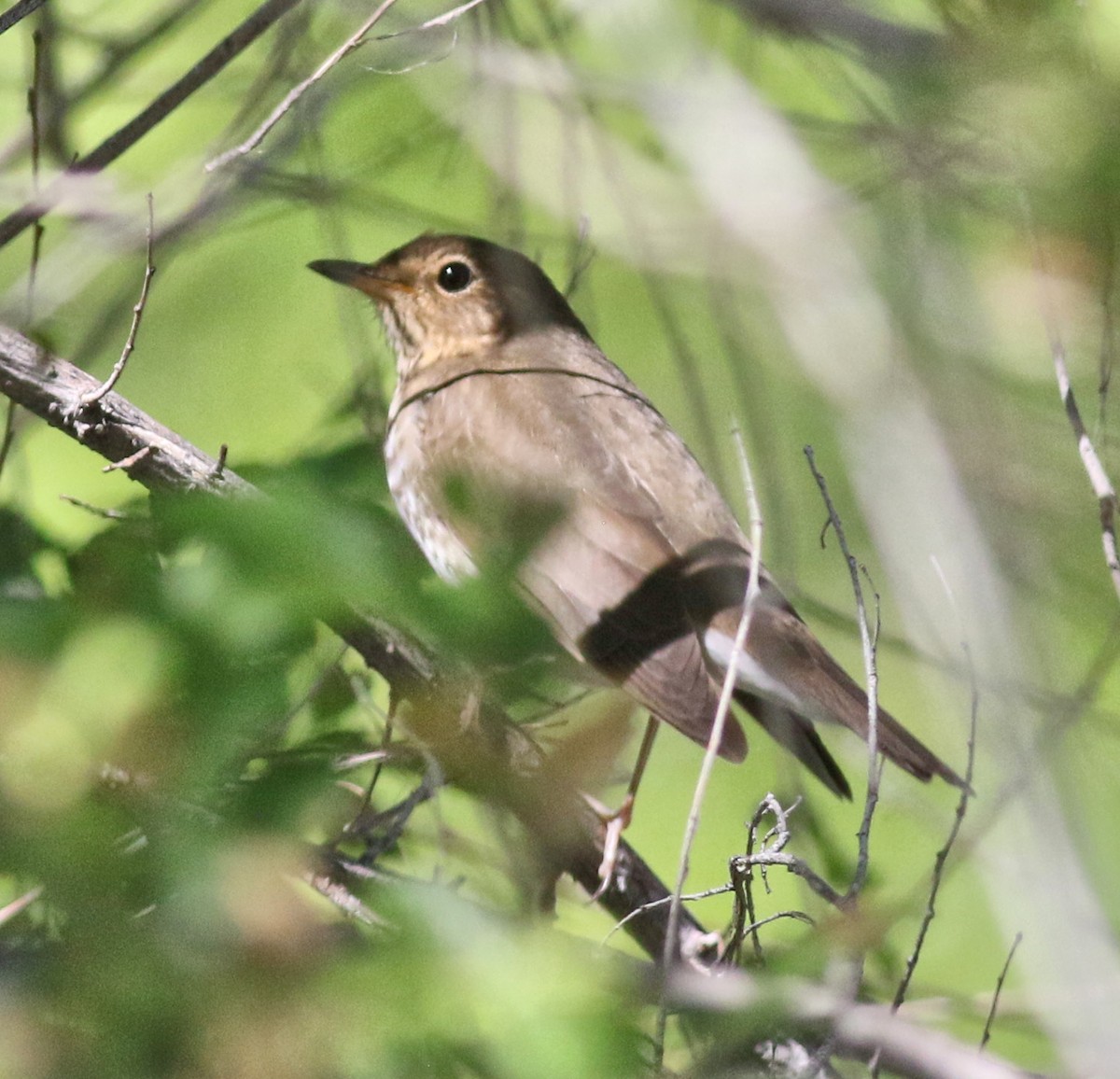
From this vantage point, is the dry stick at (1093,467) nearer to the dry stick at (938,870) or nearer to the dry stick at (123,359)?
the dry stick at (938,870)

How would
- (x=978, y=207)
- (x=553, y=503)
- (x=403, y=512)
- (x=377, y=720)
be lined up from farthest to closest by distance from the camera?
(x=978, y=207)
(x=403, y=512)
(x=377, y=720)
(x=553, y=503)

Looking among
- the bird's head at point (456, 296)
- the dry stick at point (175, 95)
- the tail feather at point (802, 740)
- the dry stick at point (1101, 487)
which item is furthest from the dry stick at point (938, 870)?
the bird's head at point (456, 296)

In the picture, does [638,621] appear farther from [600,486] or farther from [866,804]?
[866,804]

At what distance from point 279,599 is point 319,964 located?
33 cm

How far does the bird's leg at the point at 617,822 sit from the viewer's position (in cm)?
324

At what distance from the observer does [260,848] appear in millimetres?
1266

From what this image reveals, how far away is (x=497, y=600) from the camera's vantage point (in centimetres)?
136

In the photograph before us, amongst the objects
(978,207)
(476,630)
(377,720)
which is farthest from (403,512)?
(476,630)

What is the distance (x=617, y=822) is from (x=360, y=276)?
1.90m

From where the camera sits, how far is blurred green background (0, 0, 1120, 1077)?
1.23 m

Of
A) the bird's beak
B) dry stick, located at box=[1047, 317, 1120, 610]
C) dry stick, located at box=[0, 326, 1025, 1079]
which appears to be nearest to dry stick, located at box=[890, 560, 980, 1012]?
dry stick, located at box=[0, 326, 1025, 1079]

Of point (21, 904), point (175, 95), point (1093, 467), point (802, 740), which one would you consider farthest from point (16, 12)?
point (802, 740)

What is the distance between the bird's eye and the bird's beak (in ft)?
0.40

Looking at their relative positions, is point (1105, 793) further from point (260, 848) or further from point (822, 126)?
point (260, 848)
